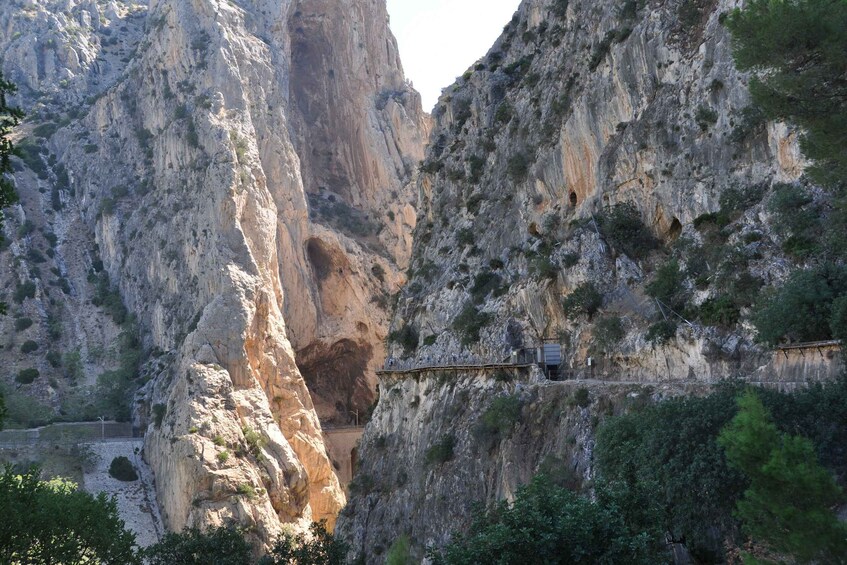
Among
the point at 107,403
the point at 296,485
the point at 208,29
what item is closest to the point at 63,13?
the point at 208,29

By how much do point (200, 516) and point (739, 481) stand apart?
3722 centimetres

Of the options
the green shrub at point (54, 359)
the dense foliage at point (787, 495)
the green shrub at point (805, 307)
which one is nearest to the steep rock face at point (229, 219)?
the green shrub at point (54, 359)

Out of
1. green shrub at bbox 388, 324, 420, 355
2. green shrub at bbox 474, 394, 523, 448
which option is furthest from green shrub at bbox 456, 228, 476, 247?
green shrub at bbox 474, 394, 523, 448

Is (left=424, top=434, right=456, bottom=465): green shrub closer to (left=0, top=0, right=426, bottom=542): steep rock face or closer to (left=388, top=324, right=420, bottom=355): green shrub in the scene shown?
(left=388, top=324, right=420, bottom=355): green shrub

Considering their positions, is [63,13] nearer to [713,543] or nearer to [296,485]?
[296,485]

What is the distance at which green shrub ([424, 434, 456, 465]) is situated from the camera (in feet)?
112

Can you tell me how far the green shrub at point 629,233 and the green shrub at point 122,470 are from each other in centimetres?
3532

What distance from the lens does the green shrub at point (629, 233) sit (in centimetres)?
3359

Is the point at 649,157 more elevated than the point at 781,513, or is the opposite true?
the point at 649,157

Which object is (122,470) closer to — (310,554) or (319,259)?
(319,259)

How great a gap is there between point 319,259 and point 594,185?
43228 millimetres

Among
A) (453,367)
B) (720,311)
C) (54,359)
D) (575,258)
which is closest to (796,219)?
(720,311)

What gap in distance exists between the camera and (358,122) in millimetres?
84812

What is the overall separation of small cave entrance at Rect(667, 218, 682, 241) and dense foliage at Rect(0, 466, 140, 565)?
22.5 m
